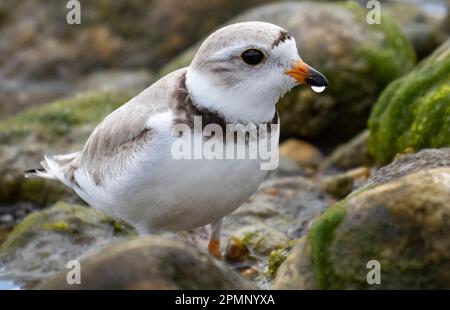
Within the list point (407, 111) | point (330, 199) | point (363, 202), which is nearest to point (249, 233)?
point (330, 199)

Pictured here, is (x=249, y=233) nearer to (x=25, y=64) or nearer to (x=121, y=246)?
(x=121, y=246)

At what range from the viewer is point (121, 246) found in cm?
557

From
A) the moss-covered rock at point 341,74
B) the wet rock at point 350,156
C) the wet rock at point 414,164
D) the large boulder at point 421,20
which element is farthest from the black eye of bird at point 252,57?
the large boulder at point 421,20

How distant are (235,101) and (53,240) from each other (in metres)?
3.25

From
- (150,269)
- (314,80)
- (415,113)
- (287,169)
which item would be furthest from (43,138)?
(150,269)

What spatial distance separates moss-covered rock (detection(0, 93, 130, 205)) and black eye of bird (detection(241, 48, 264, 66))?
464 cm

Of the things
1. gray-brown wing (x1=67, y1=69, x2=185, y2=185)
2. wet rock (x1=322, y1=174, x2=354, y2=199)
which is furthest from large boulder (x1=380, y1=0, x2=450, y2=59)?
gray-brown wing (x1=67, y1=69, x2=185, y2=185)

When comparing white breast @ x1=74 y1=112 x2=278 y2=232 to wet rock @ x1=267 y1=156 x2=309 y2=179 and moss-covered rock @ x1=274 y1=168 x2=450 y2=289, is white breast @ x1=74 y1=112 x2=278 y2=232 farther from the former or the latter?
wet rock @ x1=267 y1=156 x2=309 y2=179

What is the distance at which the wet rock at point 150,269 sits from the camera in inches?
212

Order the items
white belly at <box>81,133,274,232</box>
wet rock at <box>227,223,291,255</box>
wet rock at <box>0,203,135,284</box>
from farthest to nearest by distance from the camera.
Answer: wet rock at <box>0,203,135,284</box>
wet rock at <box>227,223,291,255</box>
white belly at <box>81,133,274,232</box>

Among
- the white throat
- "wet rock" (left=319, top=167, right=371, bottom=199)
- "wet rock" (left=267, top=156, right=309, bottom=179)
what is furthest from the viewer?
"wet rock" (left=267, top=156, right=309, bottom=179)

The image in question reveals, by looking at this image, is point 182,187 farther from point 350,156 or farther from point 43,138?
point 43,138

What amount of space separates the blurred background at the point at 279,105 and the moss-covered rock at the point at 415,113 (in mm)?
17

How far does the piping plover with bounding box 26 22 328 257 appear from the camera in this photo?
6660 millimetres
